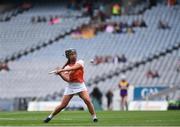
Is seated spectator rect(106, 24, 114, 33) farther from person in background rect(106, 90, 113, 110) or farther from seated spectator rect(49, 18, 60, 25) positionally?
person in background rect(106, 90, 113, 110)

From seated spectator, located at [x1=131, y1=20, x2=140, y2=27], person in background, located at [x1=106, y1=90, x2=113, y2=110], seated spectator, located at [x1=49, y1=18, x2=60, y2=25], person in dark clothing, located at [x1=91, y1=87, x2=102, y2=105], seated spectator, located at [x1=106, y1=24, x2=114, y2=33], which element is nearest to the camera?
person in dark clothing, located at [x1=91, y1=87, x2=102, y2=105]

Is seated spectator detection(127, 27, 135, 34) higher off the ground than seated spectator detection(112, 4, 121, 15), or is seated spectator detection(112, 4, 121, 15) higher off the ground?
seated spectator detection(112, 4, 121, 15)

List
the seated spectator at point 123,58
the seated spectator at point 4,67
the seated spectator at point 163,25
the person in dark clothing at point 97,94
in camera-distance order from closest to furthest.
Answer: the person in dark clothing at point 97,94 < the seated spectator at point 123,58 < the seated spectator at point 163,25 < the seated spectator at point 4,67

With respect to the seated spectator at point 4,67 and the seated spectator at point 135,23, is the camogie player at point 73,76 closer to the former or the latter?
the seated spectator at point 4,67

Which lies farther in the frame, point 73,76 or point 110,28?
point 110,28

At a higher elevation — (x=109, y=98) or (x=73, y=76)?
(x=109, y=98)

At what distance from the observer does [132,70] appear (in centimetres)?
4950

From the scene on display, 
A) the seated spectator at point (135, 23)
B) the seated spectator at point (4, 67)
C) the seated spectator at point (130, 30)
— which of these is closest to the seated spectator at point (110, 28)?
the seated spectator at point (130, 30)

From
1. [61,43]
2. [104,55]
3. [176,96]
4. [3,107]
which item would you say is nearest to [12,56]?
[61,43]

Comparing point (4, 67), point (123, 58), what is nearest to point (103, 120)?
point (123, 58)

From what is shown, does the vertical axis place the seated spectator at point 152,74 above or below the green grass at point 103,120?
above

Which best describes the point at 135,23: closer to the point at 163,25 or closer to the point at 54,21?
the point at 163,25

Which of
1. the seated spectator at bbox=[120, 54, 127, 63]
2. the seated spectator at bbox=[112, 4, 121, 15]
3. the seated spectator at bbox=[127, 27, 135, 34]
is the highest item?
the seated spectator at bbox=[112, 4, 121, 15]

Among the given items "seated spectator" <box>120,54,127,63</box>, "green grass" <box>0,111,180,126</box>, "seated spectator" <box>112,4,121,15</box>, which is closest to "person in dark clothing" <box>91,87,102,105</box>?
"seated spectator" <box>120,54,127,63</box>
